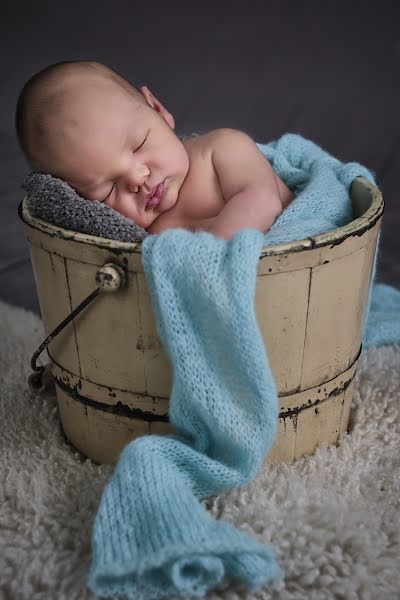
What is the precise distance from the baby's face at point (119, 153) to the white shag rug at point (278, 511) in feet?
1.14

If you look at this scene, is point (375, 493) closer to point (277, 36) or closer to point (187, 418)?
point (187, 418)

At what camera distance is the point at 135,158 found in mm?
950

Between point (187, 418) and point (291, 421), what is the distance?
16 centimetres

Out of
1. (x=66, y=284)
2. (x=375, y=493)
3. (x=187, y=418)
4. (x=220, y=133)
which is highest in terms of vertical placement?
(x=220, y=133)

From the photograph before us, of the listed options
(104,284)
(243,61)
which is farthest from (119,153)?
(243,61)

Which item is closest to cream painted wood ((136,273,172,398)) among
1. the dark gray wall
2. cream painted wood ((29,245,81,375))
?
cream painted wood ((29,245,81,375))

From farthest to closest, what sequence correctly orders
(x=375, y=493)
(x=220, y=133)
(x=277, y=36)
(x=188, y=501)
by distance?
1. (x=277, y=36)
2. (x=220, y=133)
3. (x=375, y=493)
4. (x=188, y=501)

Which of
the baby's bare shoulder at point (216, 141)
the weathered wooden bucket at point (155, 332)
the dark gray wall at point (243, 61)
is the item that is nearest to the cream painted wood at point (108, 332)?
the weathered wooden bucket at point (155, 332)

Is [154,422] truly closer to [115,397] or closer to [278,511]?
[115,397]

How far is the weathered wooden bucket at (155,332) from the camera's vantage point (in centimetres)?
78

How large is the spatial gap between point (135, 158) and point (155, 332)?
27cm

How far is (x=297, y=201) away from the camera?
920mm

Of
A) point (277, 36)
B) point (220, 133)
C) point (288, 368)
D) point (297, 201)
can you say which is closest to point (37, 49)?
point (277, 36)

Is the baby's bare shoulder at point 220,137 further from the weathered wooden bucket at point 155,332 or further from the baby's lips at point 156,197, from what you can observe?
the weathered wooden bucket at point 155,332
